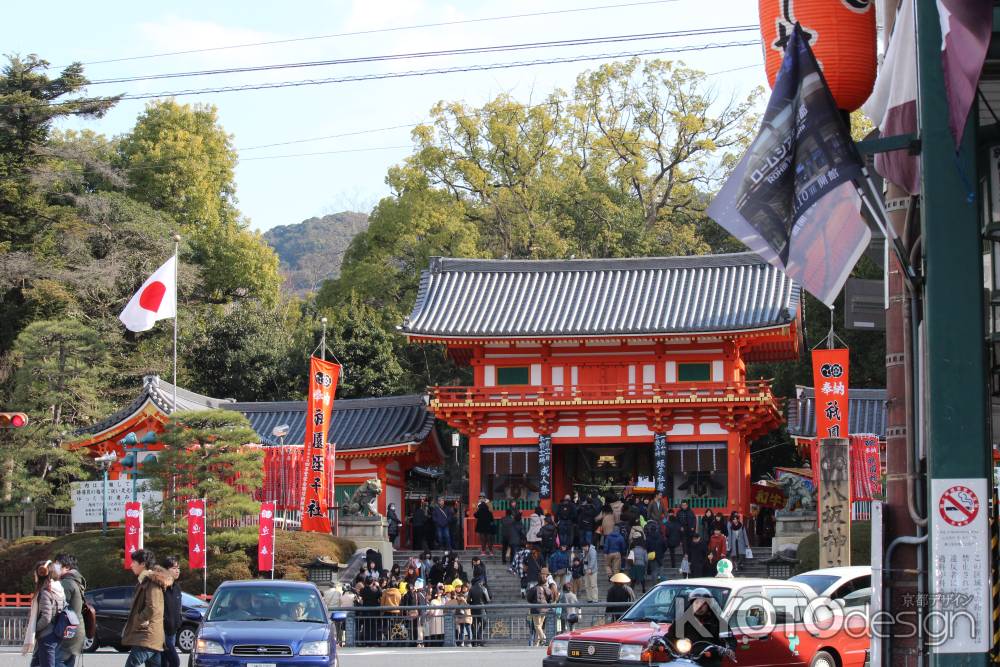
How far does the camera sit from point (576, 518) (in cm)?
3394

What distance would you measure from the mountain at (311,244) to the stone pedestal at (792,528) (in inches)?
2526

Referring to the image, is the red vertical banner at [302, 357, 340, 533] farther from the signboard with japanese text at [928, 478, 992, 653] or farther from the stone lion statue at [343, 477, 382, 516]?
the signboard with japanese text at [928, 478, 992, 653]

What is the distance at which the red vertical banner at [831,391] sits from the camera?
1271 inches

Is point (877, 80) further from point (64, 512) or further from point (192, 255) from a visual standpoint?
point (192, 255)

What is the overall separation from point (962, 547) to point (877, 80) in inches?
156

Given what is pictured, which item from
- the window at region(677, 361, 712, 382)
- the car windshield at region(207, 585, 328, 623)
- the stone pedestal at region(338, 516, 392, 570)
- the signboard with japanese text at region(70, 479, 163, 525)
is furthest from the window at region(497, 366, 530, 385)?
the car windshield at region(207, 585, 328, 623)

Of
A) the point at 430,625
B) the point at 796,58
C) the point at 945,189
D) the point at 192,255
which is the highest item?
the point at 192,255

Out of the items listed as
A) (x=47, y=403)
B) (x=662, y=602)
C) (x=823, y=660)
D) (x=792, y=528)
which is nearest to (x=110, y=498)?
(x=47, y=403)

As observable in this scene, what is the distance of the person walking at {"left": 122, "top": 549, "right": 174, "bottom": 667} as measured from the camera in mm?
13914

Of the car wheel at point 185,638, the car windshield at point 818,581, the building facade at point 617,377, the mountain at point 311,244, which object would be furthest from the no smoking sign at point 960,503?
the mountain at point 311,244

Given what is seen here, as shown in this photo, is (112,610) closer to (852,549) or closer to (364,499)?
(364,499)

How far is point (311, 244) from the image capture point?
414 ft

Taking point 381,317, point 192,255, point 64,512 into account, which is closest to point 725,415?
point 381,317

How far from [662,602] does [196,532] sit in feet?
52.4
